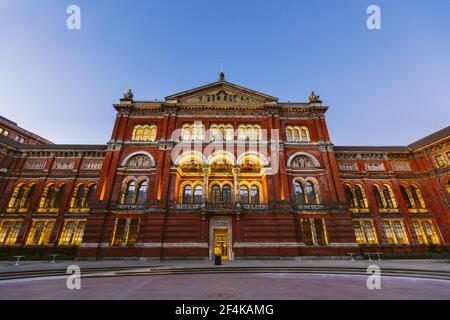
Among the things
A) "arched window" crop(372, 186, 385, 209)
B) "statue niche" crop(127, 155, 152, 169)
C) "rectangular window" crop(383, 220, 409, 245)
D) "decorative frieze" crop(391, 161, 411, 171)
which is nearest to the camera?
"statue niche" crop(127, 155, 152, 169)

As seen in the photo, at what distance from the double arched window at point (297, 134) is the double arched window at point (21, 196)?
121 ft

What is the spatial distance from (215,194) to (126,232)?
11082 millimetres

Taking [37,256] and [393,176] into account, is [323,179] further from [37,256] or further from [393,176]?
[37,256]

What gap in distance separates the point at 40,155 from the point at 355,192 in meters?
46.4

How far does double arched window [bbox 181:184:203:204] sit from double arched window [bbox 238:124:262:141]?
28.5ft

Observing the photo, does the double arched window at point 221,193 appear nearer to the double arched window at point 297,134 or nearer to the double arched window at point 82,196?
the double arched window at point 297,134

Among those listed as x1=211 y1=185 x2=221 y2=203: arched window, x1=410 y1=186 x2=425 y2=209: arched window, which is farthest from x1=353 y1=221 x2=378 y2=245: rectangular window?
x1=211 y1=185 x2=221 y2=203: arched window

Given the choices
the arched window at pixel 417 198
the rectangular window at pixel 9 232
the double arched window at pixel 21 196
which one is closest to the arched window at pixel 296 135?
the arched window at pixel 417 198

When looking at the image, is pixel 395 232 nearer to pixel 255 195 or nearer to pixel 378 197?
pixel 378 197

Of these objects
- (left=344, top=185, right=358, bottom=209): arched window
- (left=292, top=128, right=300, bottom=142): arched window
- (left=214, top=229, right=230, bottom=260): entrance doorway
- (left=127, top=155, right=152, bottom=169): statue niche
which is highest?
(left=292, top=128, right=300, bottom=142): arched window

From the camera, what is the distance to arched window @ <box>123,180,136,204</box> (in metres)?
24.0

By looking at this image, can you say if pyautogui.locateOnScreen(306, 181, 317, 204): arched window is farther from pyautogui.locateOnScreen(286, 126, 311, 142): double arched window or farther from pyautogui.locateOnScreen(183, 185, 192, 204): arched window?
pyautogui.locateOnScreen(183, 185, 192, 204): arched window

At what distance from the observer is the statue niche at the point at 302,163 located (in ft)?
83.3

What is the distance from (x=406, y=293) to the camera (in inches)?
311
